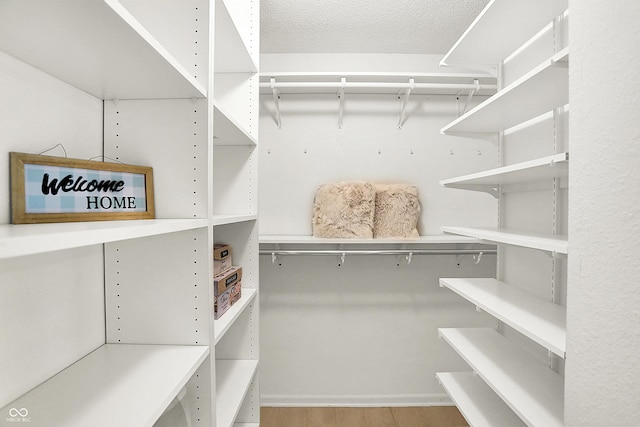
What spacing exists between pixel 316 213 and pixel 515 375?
1377 millimetres

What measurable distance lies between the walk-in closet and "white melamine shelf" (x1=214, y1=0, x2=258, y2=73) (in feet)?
0.05

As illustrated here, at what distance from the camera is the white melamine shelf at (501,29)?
4.16 feet

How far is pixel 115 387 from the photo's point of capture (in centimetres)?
76

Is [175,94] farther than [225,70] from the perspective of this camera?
No

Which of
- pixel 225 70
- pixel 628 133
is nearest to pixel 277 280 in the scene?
pixel 225 70

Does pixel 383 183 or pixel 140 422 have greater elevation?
pixel 383 183

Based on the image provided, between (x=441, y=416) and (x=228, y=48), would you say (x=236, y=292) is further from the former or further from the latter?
(x=441, y=416)

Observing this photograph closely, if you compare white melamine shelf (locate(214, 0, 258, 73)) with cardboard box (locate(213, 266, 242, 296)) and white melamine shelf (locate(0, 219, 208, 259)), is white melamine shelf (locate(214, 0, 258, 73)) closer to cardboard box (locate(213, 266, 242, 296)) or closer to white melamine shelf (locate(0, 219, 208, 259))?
white melamine shelf (locate(0, 219, 208, 259))

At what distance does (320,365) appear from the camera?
2.40 m

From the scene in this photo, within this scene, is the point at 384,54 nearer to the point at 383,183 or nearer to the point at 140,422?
the point at 383,183

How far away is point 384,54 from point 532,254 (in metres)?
1.62

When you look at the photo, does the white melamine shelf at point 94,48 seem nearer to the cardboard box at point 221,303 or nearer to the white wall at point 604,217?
the cardboard box at point 221,303

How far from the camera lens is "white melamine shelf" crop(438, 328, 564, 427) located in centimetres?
107

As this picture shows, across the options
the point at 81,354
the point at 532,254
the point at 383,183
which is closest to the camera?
the point at 81,354
